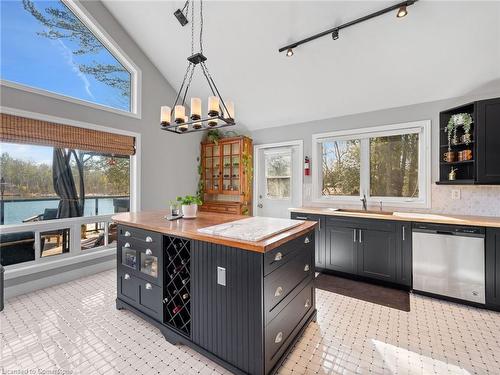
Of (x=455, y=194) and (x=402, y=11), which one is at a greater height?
(x=402, y=11)

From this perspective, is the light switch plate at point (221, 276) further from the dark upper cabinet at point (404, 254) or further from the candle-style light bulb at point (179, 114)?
the dark upper cabinet at point (404, 254)

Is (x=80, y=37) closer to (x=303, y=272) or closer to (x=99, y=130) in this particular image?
(x=99, y=130)

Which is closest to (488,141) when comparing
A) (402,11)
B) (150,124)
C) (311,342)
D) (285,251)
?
(402,11)

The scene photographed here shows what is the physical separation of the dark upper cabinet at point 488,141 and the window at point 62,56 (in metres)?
4.77

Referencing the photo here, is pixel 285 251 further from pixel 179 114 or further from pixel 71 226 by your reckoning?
pixel 71 226

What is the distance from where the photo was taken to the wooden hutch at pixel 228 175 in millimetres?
4516

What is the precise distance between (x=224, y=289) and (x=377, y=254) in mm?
2274

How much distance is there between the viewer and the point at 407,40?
2.55 m

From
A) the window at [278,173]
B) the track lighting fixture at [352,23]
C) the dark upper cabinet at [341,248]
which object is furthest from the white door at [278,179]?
the track lighting fixture at [352,23]

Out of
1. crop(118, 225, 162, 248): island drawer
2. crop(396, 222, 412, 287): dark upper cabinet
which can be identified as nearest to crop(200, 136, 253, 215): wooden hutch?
crop(118, 225, 162, 248): island drawer

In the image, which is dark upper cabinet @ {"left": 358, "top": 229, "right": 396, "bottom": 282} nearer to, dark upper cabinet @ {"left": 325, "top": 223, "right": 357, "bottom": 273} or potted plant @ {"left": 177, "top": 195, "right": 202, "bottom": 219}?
dark upper cabinet @ {"left": 325, "top": 223, "right": 357, "bottom": 273}

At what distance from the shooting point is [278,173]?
4477 mm

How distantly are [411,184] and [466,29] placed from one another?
73.1 inches

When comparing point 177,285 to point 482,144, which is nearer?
point 177,285
